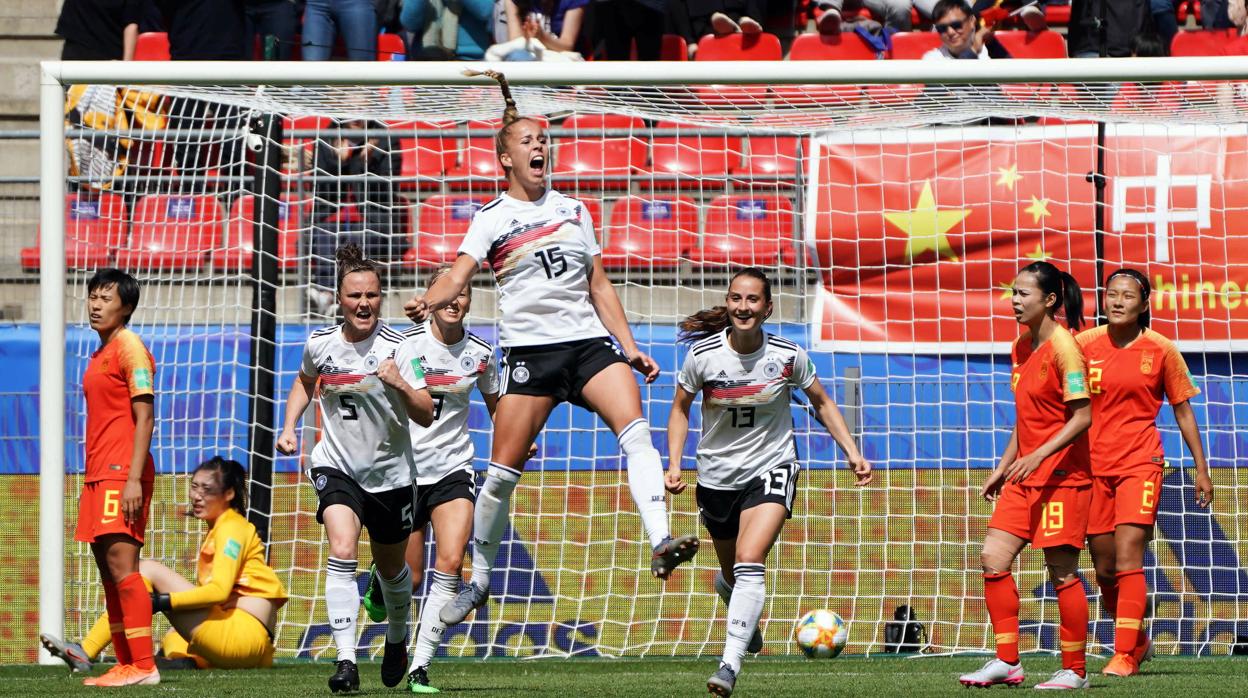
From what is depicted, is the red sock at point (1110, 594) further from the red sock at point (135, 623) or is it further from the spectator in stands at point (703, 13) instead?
the spectator in stands at point (703, 13)

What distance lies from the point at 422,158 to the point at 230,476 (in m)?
3.74

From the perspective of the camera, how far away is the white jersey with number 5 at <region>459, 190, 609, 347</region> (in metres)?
6.93

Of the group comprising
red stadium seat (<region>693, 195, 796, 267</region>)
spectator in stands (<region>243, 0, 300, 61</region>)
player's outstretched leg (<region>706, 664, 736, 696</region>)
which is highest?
spectator in stands (<region>243, 0, 300, 61</region>)

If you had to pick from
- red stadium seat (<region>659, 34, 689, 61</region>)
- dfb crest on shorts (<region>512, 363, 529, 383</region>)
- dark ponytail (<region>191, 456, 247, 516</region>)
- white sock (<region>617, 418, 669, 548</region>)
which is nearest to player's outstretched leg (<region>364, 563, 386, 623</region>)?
dark ponytail (<region>191, 456, 247, 516</region>)

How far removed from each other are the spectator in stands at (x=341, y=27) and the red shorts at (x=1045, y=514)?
310 inches

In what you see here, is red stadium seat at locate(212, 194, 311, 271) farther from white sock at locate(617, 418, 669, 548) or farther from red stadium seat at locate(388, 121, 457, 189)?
white sock at locate(617, 418, 669, 548)

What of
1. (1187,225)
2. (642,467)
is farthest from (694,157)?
(642,467)

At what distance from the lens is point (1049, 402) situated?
25.2ft

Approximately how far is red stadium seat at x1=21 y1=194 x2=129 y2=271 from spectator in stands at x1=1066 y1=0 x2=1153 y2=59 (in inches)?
299

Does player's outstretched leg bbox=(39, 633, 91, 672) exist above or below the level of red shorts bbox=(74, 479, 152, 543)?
below

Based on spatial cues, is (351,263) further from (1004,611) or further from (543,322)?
(1004,611)

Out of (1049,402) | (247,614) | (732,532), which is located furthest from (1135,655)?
(247,614)

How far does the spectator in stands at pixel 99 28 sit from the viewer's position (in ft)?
45.9

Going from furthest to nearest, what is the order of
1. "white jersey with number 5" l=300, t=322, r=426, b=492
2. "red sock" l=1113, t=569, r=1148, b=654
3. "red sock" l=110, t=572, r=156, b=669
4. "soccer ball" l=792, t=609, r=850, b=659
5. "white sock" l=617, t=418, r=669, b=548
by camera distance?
"soccer ball" l=792, t=609, r=850, b=659
"red sock" l=1113, t=569, r=1148, b=654
"red sock" l=110, t=572, r=156, b=669
"white jersey with number 5" l=300, t=322, r=426, b=492
"white sock" l=617, t=418, r=669, b=548
